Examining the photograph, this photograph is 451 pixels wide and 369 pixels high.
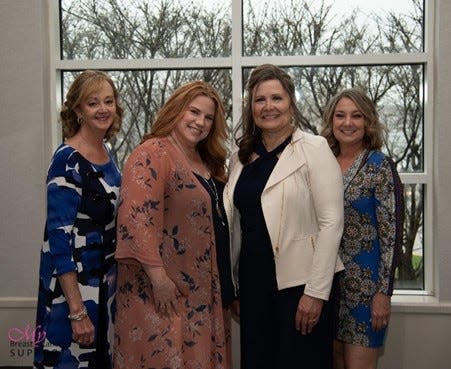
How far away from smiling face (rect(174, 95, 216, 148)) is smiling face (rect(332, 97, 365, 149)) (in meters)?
0.61

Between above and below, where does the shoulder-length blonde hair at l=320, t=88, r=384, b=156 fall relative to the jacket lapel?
above

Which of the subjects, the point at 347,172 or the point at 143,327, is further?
the point at 347,172

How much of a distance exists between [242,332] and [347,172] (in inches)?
30.7

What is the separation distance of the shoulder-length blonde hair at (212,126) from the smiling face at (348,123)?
504mm

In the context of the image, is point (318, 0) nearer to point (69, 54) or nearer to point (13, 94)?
point (69, 54)

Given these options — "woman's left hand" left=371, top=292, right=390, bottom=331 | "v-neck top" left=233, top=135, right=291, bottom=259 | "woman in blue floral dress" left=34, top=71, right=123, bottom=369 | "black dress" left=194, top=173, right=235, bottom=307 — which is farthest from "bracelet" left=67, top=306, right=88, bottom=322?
"woman's left hand" left=371, top=292, right=390, bottom=331

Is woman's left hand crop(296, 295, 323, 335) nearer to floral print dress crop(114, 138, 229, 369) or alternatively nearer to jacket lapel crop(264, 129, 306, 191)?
floral print dress crop(114, 138, 229, 369)

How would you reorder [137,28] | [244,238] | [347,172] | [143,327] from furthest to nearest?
1. [137,28]
2. [347,172]
3. [244,238]
4. [143,327]

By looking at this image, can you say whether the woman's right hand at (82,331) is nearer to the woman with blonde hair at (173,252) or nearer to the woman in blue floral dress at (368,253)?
the woman with blonde hair at (173,252)

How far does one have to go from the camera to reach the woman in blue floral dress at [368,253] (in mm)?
2184

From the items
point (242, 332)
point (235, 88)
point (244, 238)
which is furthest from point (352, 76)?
point (242, 332)

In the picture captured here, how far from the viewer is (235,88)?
3.21m

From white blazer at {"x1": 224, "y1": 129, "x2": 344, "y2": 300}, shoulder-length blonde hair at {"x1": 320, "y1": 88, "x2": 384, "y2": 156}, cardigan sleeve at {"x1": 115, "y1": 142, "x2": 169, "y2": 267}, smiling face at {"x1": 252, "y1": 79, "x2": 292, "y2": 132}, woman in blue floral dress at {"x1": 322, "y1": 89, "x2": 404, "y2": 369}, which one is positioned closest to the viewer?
cardigan sleeve at {"x1": 115, "y1": 142, "x2": 169, "y2": 267}

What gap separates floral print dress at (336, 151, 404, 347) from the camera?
7.18ft
